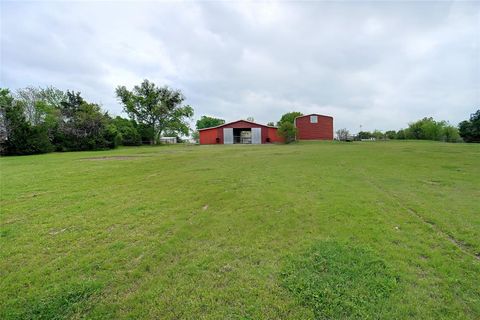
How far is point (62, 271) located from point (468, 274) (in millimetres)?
5208

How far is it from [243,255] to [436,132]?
59.5 meters

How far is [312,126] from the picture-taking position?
126ft

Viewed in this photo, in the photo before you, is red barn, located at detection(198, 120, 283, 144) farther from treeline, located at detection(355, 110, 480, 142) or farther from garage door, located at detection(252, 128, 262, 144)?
treeline, located at detection(355, 110, 480, 142)

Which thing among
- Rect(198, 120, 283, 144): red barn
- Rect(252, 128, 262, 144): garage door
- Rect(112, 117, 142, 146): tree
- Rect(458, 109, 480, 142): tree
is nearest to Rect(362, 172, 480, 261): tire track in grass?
Rect(198, 120, 283, 144): red barn

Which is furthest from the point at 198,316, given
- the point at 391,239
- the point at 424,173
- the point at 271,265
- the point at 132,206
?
the point at 424,173

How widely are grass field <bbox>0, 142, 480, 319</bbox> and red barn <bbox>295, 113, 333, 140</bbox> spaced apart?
109ft

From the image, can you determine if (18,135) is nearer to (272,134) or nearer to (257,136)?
(257,136)

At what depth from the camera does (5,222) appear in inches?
180

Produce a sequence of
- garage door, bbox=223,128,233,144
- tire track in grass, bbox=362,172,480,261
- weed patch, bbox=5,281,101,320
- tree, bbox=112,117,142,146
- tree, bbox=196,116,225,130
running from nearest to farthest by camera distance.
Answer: weed patch, bbox=5,281,101,320 < tire track in grass, bbox=362,172,480,261 < garage door, bbox=223,128,233,144 < tree, bbox=112,117,142,146 < tree, bbox=196,116,225,130

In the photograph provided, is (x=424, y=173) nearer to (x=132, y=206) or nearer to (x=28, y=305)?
(x=132, y=206)

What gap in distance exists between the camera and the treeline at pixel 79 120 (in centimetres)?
2270

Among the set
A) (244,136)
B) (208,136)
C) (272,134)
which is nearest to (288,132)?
(272,134)

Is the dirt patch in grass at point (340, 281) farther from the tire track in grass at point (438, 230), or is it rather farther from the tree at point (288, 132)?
the tree at point (288, 132)

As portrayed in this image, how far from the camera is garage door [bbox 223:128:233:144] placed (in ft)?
124
